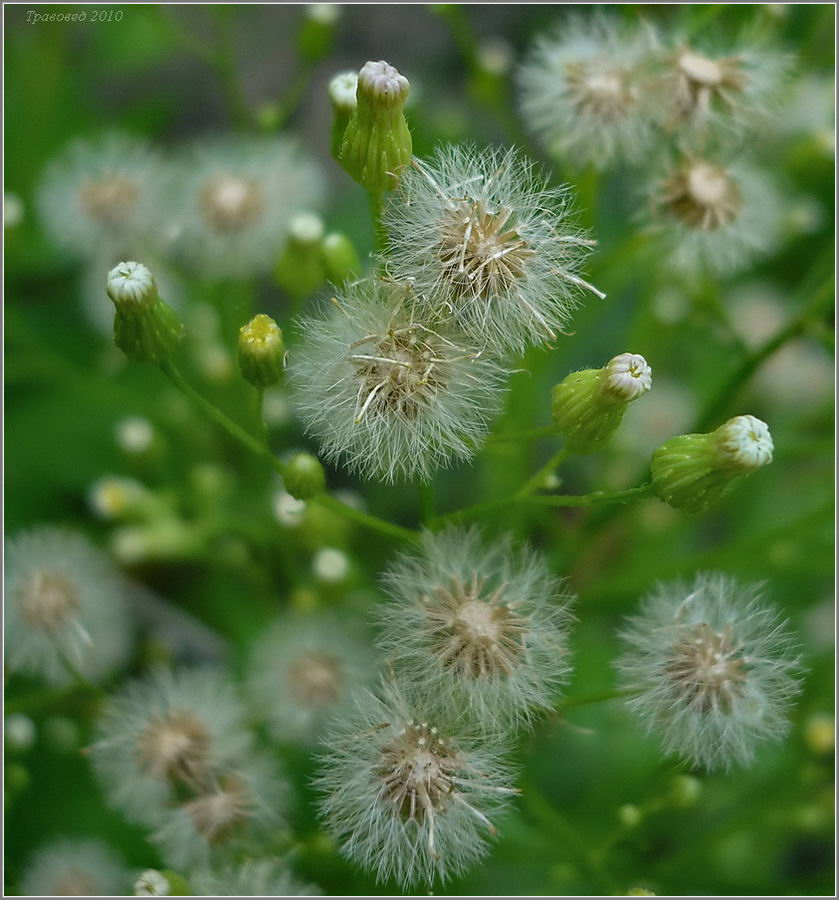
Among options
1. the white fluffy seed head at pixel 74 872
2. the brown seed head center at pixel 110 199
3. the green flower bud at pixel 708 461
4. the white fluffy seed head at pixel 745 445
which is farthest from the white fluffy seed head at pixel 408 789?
the brown seed head center at pixel 110 199

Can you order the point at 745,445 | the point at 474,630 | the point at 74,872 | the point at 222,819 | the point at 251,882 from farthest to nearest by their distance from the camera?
the point at 74,872, the point at 222,819, the point at 251,882, the point at 474,630, the point at 745,445

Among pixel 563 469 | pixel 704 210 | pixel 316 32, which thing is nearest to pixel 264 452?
pixel 704 210

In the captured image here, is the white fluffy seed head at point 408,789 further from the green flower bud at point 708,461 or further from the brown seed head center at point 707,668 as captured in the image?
the green flower bud at point 708,461

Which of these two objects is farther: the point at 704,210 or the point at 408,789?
the point at 704,210

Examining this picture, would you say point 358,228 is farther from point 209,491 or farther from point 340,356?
point 340,356

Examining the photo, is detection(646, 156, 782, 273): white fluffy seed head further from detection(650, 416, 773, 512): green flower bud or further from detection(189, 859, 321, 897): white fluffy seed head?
detection(189, 859, 321, 897): white fluffy seed head

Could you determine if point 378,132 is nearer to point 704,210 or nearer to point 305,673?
point 704,210

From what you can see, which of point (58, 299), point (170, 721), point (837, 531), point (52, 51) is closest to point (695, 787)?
point (837, 531)

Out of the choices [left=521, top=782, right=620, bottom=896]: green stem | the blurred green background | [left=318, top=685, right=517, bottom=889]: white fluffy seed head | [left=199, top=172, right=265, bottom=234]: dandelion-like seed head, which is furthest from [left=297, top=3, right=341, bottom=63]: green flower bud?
[left=521, top=782, right=620, bottom=896]: green stem
